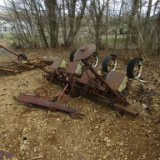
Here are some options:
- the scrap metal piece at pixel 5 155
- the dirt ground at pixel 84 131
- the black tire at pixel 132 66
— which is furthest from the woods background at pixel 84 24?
the scrap metal piece at pixel 5 155

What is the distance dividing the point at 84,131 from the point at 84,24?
7.87 m

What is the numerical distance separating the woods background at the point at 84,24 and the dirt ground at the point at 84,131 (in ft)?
13.7

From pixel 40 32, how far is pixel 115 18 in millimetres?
5292

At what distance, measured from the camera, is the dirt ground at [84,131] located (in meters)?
2.68

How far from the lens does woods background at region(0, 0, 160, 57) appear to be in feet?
26.1

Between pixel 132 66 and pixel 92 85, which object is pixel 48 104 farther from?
pixel 132 66

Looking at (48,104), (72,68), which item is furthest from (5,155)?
(72,68)

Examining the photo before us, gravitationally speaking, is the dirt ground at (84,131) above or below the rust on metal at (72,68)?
below

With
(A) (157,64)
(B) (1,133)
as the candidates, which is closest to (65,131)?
(B) (1,133)

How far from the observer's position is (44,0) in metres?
10.5

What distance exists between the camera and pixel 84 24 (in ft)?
32.1

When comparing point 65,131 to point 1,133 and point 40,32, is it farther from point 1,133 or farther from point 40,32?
point 40,32

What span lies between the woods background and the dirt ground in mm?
4189

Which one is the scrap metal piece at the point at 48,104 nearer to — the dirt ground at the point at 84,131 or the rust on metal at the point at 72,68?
the dirt ground at the point at 84,131
